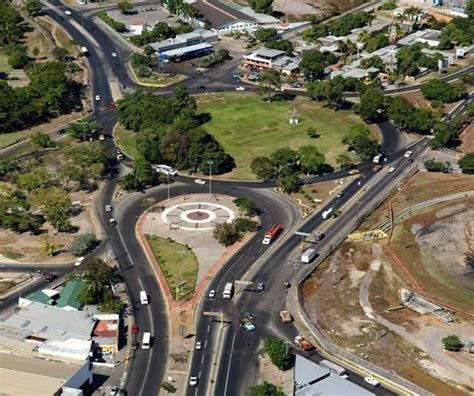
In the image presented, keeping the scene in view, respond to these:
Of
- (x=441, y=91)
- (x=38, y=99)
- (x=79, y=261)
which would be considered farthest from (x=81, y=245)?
(x=441, y=91)

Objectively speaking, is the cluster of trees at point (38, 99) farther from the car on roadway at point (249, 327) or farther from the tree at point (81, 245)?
the car on roadway at point (249, 327)

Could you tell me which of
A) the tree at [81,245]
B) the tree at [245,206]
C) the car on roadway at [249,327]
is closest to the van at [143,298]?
the car on roadway at [249,327]

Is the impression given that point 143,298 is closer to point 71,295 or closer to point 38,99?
point 71,295

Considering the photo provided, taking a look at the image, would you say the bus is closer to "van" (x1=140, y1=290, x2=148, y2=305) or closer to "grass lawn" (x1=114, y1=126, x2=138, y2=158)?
"van" (x1=140, y1=290, x2=148, y2=305)

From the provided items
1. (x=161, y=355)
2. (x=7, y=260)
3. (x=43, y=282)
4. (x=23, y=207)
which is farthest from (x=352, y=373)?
(x=23, y=207)

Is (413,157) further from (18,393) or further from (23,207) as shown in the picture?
(18,393)
